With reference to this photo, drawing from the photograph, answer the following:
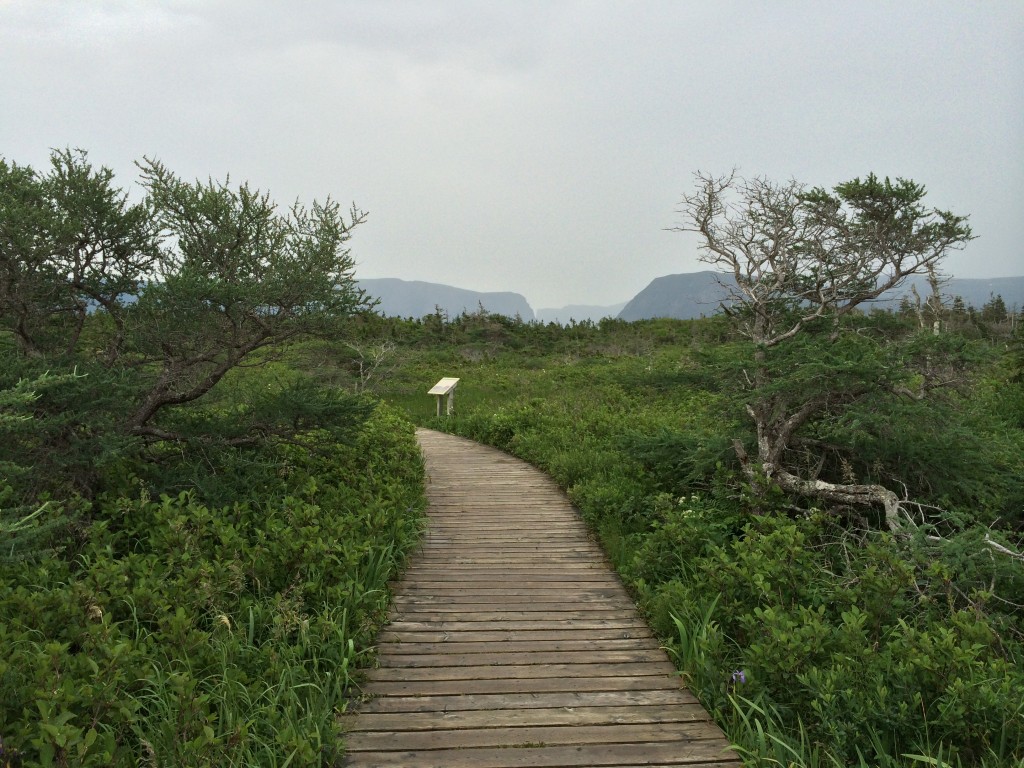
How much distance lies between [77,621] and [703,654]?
429 centimetres

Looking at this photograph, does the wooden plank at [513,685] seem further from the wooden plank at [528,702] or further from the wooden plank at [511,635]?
the wooden plank at [511,635]

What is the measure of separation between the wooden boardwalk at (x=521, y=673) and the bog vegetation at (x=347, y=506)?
230 mm

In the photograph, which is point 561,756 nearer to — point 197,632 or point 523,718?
point 523,718

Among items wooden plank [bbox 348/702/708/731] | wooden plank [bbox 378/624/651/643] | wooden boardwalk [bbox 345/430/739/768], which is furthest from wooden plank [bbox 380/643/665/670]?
wooden plank [bbox 348/702/708/731]

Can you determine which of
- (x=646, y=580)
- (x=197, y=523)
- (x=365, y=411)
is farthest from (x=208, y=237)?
(x=646, y=580)

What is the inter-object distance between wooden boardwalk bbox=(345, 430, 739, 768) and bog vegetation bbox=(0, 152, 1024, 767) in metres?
0.23

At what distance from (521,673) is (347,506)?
128 inches

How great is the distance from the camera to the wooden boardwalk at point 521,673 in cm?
343

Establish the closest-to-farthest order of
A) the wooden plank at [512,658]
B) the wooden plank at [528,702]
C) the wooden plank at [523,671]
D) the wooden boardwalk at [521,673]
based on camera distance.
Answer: the wooden boardwalk at [521,673], the wooden plank at [528,702], the wooden plank at [523,671], the wooden plank at [512,658]

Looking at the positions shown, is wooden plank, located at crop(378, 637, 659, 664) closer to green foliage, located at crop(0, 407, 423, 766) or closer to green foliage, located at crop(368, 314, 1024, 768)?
green foliage, located at crop(0, 407, 423, 766)

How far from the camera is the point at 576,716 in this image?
12.2 ft

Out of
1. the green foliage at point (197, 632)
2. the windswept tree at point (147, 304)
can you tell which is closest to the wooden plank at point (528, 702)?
the green foliage at point (197, 632)

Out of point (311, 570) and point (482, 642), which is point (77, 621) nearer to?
point (311, 570)

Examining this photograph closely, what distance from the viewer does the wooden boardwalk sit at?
11.3 ft
